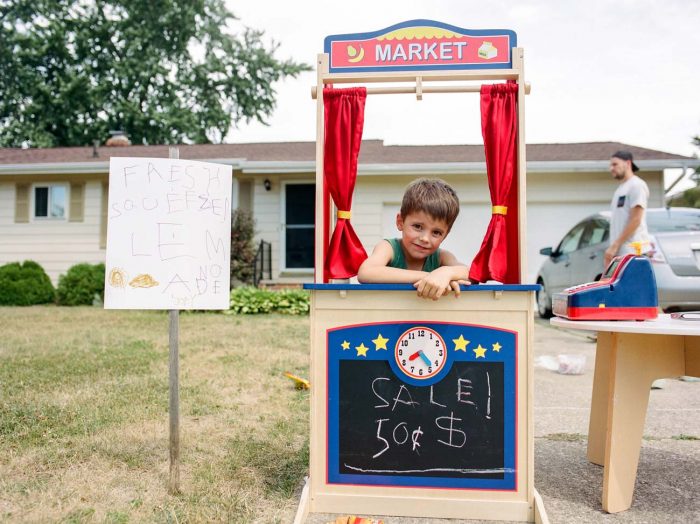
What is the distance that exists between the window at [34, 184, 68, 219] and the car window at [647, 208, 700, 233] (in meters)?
12.5

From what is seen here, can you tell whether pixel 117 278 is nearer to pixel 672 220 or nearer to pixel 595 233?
pixel 672 220

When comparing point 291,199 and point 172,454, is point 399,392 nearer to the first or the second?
point 172,454

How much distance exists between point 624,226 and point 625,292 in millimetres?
3139

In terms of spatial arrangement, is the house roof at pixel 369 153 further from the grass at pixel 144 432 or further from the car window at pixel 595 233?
the grass at pixel 144 432

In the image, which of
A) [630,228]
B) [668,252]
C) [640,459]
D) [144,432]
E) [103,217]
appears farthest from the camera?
[103,217]

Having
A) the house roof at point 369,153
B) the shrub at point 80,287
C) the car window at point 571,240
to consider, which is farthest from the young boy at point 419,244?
the shrub at point 80,287

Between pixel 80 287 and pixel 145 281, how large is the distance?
10.5 m

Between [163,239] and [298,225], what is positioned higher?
[298,225]

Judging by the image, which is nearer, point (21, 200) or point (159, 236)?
point (159, 236)

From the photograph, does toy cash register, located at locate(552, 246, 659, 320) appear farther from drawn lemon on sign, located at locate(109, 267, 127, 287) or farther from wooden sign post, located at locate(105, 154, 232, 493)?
drawn lemon on sign, located at locate(109, 267, 127, 287)

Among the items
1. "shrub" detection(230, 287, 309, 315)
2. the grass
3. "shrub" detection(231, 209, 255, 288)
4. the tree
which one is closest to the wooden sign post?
the grass

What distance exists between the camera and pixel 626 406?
7.61 feet

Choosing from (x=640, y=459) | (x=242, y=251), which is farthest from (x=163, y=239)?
(x=242, y=251)

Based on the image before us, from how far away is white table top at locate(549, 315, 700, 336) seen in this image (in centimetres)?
209
